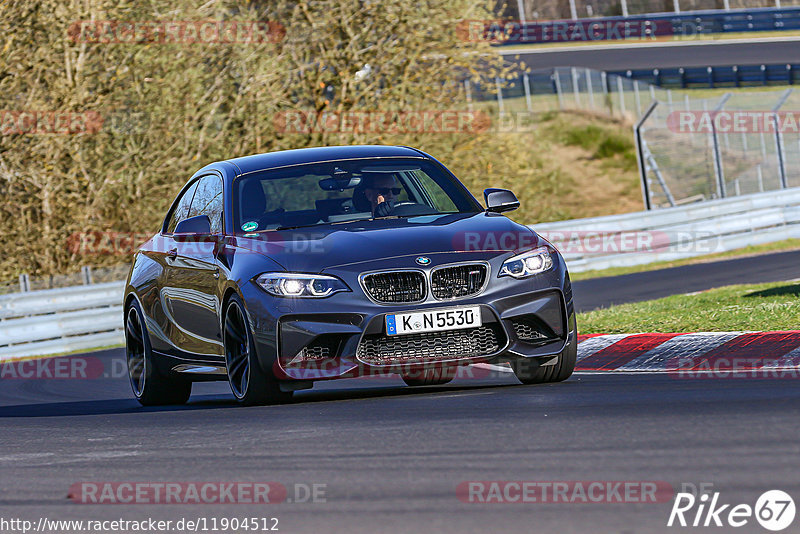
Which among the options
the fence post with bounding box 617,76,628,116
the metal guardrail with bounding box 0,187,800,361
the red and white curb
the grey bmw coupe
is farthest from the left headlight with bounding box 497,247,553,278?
the fence post with bounding box 617,76,628,116

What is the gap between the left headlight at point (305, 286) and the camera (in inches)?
322

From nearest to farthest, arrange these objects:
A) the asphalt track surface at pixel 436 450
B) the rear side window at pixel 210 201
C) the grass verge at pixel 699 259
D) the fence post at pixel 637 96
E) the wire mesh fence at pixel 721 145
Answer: the asphalt track surface at pixel 436 450 → the rear side window at pixel 210 201 → the grass verge at pixel 699 259 → the wire mesh fence at pixel 721 145 → the fence post at pixel 637 96

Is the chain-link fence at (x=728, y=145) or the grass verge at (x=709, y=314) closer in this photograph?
the grass verge at (x=709, y=314)

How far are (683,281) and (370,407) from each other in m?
11.6

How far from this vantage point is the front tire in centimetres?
847

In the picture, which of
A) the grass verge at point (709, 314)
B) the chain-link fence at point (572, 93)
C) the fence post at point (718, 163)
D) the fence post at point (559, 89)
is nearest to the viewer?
the grass verge at point (709, 314)

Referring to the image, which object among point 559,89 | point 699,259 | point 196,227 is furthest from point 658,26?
point 196,227

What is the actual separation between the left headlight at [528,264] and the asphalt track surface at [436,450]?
0.70 meters

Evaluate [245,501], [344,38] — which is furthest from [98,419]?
→ [344,38]

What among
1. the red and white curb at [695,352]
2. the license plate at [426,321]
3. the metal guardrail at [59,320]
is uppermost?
the license plate at [426,321]

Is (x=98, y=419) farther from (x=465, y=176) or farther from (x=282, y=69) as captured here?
(x=465, y=176)

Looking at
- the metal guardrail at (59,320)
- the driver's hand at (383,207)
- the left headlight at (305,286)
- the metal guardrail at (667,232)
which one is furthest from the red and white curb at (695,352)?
the metal guardrail at (667,232)

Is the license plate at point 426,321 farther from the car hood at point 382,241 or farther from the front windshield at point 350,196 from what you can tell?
the front windshield at point 350,196

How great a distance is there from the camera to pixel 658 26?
58.7 meters
